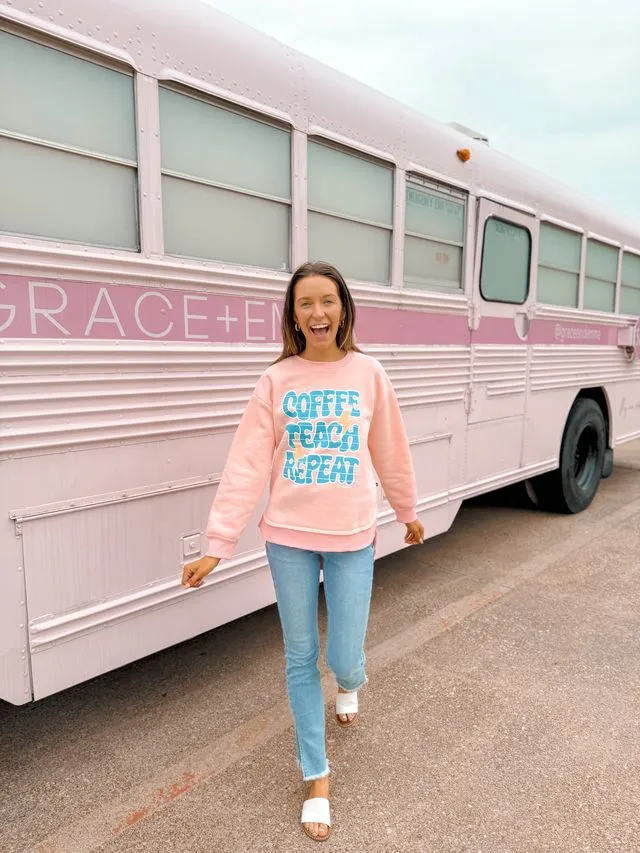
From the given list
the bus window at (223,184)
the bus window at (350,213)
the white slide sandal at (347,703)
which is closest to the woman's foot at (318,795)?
the white slide sandal at (347,703)

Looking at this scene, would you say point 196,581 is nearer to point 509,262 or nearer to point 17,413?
point 17,413

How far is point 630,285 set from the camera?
19.1 ft

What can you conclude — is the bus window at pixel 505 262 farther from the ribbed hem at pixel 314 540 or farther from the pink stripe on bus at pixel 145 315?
the ribbed hem at pixel 314 540

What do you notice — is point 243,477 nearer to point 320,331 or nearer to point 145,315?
point 320,331

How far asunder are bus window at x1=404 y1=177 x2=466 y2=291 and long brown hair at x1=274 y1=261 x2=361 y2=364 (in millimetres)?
1402

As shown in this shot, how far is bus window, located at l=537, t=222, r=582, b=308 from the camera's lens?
454cm

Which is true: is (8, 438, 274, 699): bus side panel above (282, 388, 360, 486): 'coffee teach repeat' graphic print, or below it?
below

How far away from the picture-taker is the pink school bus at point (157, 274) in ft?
6.52

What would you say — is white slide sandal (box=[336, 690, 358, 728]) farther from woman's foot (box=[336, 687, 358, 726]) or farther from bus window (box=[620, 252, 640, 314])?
bus window (box=[620, 252, 640, 314])

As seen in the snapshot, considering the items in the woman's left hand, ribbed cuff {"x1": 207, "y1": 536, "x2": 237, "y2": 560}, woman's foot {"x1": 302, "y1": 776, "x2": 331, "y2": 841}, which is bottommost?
woman's foot {"x1": 302, "y1": 776, "x2": 331, "y2": 841}

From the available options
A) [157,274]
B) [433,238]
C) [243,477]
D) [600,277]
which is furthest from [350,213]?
[600,277]

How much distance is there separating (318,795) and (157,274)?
1.80 meters

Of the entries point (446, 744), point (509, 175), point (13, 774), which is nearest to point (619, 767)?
point (446, 744)

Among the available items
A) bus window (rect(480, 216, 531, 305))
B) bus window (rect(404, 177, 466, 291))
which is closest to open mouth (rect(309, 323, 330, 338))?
bus window (rect(404, 177, 466, 291))
